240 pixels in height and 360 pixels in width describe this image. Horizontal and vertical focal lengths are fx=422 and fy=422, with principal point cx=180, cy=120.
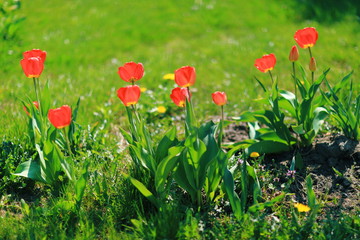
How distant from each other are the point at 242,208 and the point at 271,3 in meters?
6.93

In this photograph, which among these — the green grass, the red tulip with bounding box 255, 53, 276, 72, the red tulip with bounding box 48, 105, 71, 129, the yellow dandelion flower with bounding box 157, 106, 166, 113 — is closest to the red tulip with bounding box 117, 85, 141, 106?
the red tulip with bounding box 48, 105, 71, 129

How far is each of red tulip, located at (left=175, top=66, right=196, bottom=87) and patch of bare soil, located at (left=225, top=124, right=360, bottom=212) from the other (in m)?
0.95

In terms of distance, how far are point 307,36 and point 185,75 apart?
952 mm

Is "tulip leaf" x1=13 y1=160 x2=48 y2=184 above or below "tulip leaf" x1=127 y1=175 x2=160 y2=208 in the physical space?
below

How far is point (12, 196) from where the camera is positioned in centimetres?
288

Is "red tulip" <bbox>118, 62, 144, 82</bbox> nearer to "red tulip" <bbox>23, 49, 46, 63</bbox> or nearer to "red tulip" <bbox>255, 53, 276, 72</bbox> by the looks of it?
"red tulip" <bbox>23, 49, 46, 63</bbox>

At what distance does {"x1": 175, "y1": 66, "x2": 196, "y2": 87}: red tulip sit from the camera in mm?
2338

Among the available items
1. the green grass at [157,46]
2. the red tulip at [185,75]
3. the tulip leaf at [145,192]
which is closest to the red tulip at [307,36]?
the red tulip at [185,75]

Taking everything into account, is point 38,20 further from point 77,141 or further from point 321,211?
point 321,211

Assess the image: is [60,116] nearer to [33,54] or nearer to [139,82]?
[33,54]

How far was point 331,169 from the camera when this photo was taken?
2.91 m

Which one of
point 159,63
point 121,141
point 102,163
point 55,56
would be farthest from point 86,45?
point 102,163

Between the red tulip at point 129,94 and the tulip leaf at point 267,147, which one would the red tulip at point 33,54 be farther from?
the tulip leaf at point 267,147

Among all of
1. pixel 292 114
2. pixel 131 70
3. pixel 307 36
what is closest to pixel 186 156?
pixel 131 70
